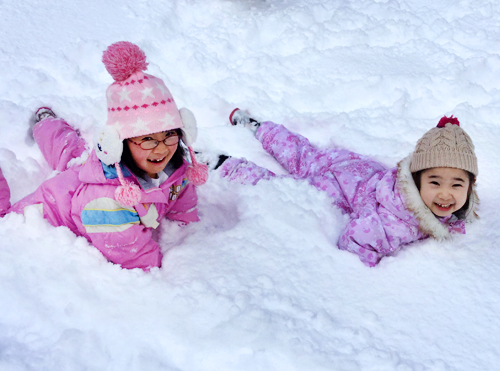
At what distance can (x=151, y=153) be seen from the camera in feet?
5.24

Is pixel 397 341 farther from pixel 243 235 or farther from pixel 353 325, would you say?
pixel 243 235

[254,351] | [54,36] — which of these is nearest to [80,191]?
[254,351]

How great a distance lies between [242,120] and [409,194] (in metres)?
1.13

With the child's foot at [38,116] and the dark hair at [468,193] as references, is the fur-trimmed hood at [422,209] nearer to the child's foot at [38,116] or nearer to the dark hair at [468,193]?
the dark hair at [468,193]

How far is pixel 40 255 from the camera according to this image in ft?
5.09

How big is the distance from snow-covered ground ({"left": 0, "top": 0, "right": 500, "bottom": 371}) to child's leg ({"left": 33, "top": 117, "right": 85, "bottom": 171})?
0.09m

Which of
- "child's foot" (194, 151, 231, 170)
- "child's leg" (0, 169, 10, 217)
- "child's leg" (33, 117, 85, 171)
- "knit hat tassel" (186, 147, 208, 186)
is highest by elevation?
"knit hat tassel" (186, 147, 208, 186)

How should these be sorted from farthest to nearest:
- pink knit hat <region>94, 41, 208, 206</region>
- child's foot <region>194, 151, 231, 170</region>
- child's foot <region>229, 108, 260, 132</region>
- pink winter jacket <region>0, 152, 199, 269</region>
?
child's foot <region>229, 108, 260, 132</region>
child's foot <region>194, 151, 231, 170</region>
pink winter jacket <region>0, 152, 199, 269</region>
pink knit hat <region>94, 41, 208, 206</region>

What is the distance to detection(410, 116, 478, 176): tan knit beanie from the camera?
1.70 meters

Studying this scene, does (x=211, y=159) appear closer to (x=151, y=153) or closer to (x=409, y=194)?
(x=151, y=153)

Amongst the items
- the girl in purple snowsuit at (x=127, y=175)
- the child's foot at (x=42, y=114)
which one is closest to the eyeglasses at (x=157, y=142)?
the girl in purple snowsuit at (x=127, y=175)

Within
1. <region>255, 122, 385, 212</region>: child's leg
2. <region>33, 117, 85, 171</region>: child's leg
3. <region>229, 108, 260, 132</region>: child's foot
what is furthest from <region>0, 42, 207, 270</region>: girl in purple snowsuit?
<region>229, 108, 260, 132</region>: child's foot

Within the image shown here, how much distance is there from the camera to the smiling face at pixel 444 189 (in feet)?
5.70

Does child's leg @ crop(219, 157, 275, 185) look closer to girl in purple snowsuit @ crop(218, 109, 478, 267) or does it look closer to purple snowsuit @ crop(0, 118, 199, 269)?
girl in purple snowsuit @ crop(218, 109, 478, 267)
